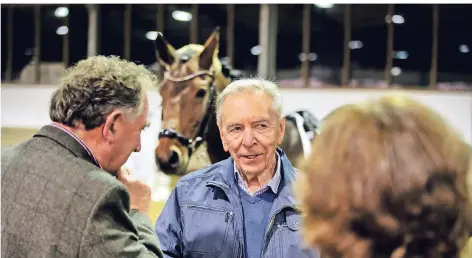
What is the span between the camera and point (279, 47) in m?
6.01

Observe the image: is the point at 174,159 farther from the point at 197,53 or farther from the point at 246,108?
the point at 246,108

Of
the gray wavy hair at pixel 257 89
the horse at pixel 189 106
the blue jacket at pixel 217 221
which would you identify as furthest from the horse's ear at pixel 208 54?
the blue jacket at pixel 217 221

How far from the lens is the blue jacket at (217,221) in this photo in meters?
1.35

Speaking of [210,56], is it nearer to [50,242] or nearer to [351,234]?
[50,242]

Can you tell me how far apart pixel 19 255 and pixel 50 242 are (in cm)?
8

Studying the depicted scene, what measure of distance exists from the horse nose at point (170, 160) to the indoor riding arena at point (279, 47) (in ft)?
5.50

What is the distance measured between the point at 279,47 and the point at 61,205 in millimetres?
5216

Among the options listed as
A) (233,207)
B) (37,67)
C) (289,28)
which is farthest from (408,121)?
(37,67)

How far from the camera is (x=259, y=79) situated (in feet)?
5.18

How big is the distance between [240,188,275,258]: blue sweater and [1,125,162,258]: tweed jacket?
40cm

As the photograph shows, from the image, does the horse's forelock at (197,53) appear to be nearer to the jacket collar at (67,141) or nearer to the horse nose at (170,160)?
the horse nose at (170,160)

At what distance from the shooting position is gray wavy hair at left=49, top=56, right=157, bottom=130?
105 centimetres

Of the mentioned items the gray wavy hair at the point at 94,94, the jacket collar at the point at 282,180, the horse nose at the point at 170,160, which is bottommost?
the horse nose at the point at 170,160

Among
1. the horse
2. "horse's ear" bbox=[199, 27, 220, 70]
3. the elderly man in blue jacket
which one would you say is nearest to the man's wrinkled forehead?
the elderly man in blue jacket
